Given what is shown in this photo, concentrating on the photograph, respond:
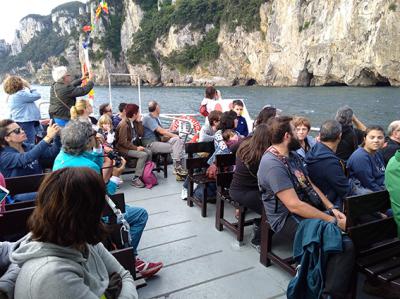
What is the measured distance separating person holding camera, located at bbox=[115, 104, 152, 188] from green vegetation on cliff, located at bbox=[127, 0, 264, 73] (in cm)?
6132

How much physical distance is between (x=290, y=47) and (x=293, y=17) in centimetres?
445

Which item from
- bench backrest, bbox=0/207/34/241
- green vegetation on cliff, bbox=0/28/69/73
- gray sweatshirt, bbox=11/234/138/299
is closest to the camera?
gray sweatshirt, bbox=11/234/138/299

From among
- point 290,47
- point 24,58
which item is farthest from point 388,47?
point 24,58

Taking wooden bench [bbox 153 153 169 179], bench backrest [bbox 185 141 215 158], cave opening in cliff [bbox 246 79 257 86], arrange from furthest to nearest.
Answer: cave opening in cliff [bbox 246 79 257 86], wooden bench [bbox 153 153 169 179], bench backrest [bbox 185 141 215 158]

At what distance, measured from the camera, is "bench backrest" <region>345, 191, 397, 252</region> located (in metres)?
2.06

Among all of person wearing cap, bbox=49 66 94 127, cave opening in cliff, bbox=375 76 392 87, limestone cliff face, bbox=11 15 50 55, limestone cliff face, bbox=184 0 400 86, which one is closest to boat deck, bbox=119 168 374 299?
person wearing cap, bbox=49 66 94 127

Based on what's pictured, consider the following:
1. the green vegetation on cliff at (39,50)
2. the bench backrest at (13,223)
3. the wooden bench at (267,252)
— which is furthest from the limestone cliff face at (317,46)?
the green vegetation on cliff at (39,50)

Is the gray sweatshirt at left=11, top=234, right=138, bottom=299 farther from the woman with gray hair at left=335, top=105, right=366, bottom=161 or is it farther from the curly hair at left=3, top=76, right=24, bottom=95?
the curly hair at left=3, top=76, right=24, bottom=95

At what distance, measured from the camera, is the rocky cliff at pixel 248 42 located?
4147cm

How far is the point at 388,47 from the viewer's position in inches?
1539

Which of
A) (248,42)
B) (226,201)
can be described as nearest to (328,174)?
(226,201)

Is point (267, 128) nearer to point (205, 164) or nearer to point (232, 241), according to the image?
point (232, 241)

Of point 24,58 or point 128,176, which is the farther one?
point 24,58

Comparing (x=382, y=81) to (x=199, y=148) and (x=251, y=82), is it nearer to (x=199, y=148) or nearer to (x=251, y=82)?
(x=251, y=82)
